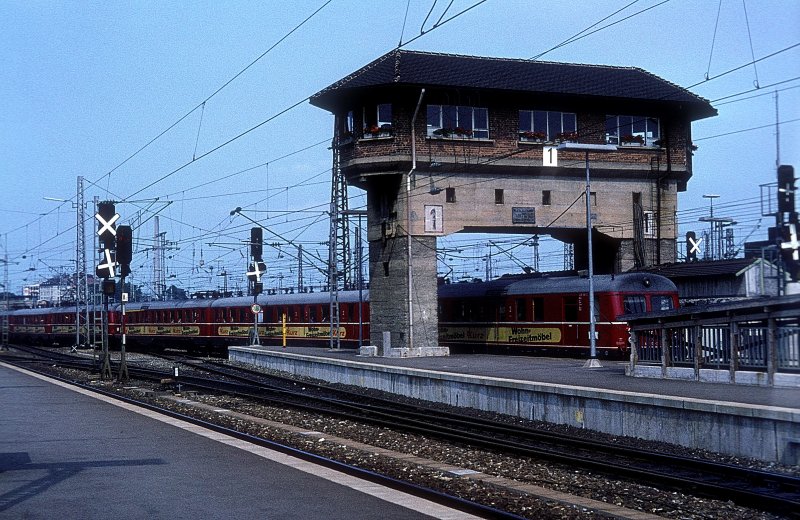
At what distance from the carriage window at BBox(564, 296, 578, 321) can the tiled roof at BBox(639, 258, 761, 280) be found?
5.41 metres

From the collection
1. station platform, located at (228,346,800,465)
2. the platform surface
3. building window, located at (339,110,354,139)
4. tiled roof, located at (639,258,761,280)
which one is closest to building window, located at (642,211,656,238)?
tiled roof, located at (639,258,761,280)

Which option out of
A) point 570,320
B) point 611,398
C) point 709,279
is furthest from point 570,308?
point 611,398

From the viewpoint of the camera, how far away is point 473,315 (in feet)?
128

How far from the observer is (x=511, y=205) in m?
36.7

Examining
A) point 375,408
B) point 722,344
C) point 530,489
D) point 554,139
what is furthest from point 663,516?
point 554,139

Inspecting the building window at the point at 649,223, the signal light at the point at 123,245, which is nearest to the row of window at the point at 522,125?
the building window at the point at 649,223

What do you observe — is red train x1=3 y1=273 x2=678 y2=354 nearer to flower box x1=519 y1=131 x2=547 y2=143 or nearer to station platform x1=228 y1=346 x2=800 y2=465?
station platform x1=228 y1=346 x2=800 y2=465

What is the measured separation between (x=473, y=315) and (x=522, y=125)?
781cm

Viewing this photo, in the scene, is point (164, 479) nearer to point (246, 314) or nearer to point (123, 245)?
point (123, 245)

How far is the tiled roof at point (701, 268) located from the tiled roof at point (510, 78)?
254 inches

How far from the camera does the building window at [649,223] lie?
37938mm

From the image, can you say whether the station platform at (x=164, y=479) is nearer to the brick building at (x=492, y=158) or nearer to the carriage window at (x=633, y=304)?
the carriage window at (x=633, y=304)

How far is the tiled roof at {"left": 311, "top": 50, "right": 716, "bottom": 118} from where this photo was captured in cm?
3559

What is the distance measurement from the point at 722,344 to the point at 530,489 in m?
9.89
